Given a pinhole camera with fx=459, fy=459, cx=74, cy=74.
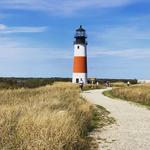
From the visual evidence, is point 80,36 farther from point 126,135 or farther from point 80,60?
point 126,135

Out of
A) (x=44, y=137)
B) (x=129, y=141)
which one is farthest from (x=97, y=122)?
(x=44, y=137)

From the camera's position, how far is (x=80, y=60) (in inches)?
2643

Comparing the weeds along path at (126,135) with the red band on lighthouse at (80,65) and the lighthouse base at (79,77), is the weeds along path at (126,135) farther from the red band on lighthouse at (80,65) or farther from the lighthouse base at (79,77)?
the lighthouse base at (79,77)

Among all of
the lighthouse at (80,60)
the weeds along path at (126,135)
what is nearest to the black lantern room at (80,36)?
the lighthouse at (80,60)

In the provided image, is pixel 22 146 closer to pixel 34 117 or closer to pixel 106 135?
pixel 34 117

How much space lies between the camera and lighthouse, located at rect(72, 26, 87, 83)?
220 feet

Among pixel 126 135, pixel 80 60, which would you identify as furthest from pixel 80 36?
pixel 126 135

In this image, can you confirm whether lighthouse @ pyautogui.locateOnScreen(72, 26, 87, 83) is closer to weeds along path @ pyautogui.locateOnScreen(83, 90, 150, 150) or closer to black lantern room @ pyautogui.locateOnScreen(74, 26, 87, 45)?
black lantern room @ pyautogui.locateOnScreen(74, 26, 87, 45)

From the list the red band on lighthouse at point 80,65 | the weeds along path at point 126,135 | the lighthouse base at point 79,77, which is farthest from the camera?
the lighthouse base at point 79,77

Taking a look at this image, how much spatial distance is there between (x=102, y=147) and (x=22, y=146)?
3.28 m

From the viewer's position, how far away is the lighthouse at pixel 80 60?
67062 millimetres

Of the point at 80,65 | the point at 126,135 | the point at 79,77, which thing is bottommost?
the point at 126,135

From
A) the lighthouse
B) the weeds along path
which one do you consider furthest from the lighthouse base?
the weeds along path

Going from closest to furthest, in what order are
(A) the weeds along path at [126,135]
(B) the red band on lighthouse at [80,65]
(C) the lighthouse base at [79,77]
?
1. (A) the weeds along path at [126,135]
2. (B) the red band on lighthouse at [80,65]
3. (C) the lighthouse base at [79,77]
